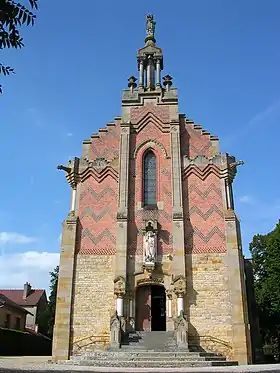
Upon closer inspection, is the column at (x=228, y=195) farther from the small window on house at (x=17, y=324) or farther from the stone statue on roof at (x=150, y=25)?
the small window on house at (x=17, y=324)

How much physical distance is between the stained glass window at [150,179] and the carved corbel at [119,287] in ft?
15.7

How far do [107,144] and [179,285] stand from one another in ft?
32.0

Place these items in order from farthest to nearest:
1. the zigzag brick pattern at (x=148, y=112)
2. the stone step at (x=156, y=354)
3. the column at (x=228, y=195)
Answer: the zigzag brick pattern at (x=148, y=112) → the column at (x=228, y=195) → the stone step at (x=156, y=354)

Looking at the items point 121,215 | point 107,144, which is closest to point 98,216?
point 121,215

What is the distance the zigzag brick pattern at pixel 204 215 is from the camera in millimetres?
21066

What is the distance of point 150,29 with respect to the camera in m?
28.4

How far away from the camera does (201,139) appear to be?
2388 cm

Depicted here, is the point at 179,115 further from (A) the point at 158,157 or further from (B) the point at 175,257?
(B) the point at 175,257

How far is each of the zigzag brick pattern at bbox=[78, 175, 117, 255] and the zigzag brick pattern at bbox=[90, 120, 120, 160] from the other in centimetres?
155

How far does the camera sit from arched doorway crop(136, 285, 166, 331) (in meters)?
20.1

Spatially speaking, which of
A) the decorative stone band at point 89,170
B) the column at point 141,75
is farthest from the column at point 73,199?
the column at point 141,75

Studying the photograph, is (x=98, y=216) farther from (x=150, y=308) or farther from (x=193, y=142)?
(x=193, y=142)

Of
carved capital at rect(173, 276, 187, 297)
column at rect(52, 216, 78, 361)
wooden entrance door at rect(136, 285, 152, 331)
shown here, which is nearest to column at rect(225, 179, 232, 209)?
carved capital at rect(173, 276, 187, 297)

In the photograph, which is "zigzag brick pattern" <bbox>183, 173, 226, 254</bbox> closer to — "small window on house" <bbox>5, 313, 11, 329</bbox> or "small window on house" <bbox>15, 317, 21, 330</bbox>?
"small window on house" <bbox>5, 313, 11, 329</bbox>
